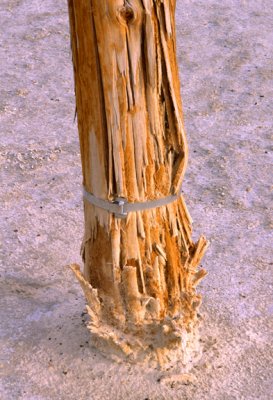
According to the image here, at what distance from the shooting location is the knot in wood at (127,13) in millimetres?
2318

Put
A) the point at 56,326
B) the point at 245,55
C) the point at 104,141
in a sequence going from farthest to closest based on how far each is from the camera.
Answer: the point at 245,55 → the point at 56,326 → the point at 104,141

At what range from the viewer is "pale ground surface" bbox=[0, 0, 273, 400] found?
283 cm

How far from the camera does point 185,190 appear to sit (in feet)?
13.3

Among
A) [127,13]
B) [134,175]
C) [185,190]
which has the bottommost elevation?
[185,190]

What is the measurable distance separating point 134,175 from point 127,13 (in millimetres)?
490

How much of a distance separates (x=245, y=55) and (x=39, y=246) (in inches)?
98.9

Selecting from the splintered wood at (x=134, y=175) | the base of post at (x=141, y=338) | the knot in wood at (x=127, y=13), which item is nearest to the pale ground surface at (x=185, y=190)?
the base of post at (x=141, y=338)

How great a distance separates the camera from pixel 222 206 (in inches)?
155

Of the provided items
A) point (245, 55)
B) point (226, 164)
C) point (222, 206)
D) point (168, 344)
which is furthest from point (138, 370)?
point (245, 55)

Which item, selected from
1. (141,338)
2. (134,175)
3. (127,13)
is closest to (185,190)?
(141,338)

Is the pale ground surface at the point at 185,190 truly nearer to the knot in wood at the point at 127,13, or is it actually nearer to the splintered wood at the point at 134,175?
the splintered wood at the point at 134,175

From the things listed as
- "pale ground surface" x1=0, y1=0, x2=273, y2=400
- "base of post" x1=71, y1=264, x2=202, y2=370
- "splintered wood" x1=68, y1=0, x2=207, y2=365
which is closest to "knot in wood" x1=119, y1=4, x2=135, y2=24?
"splintered wood" x1=68, y1=0, x2=207, y2=365

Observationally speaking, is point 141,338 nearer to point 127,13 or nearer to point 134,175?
point 134,175

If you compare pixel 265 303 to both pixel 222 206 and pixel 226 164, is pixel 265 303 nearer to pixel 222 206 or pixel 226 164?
pixel 222 206
